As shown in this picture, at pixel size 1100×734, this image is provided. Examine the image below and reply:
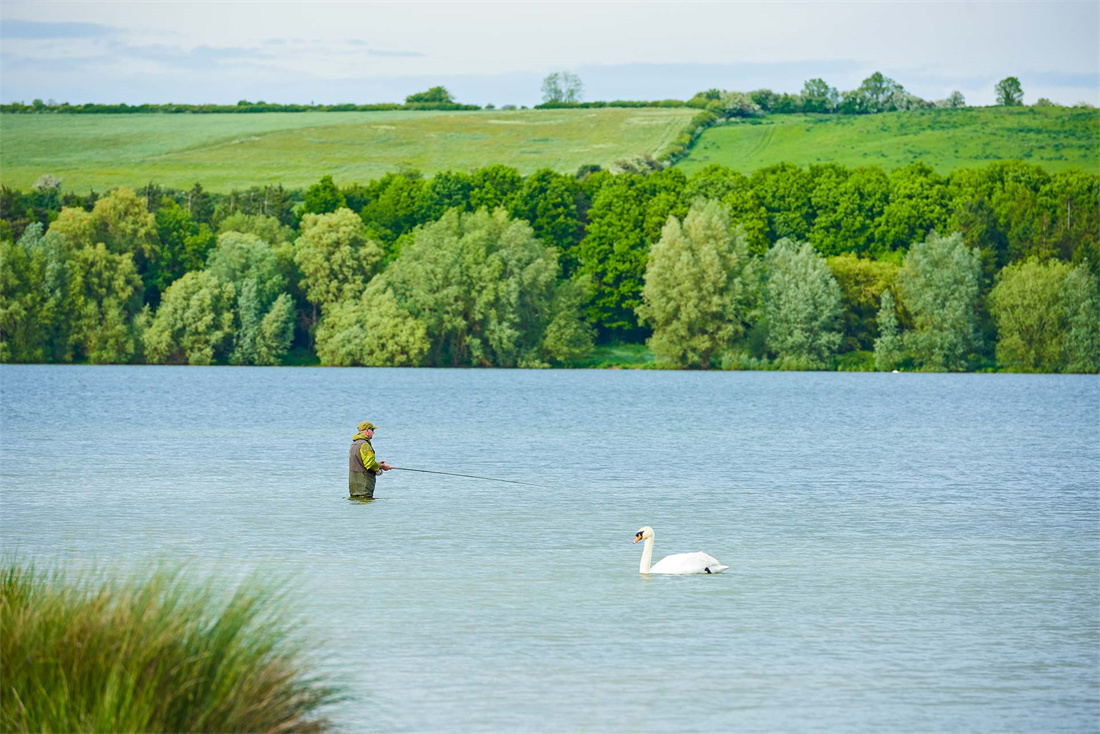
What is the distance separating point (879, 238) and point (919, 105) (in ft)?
194

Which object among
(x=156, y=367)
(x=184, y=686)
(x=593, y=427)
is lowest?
(x=156, y=367)

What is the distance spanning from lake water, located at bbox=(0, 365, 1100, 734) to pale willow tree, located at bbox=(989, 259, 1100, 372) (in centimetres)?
4279

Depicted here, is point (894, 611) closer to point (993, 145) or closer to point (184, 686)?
point (184, 686)

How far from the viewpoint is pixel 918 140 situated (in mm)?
140125

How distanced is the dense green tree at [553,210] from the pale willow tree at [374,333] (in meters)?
21.0

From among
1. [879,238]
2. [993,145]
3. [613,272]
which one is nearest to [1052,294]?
[879,238]

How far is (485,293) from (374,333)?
8207 millimetres

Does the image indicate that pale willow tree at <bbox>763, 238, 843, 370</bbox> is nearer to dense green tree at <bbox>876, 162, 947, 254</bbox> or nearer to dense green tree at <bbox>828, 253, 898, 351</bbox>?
dense green tree at <bbox>828, 253, 898, 351</bbox>

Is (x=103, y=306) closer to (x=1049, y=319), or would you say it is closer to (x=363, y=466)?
(x=1049, y=319)

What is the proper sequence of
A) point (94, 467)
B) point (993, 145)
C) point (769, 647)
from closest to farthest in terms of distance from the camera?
point (769, 647)
point (94, 467)
point (993, 145)

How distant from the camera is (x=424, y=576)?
60.0ft

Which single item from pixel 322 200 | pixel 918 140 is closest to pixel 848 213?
pixel 918 140

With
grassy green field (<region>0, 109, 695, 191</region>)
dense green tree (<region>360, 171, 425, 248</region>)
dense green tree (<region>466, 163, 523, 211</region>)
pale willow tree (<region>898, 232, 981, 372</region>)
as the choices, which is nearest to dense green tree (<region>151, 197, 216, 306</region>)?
dense green tree (<region>360, 171, 425, 248</region>)

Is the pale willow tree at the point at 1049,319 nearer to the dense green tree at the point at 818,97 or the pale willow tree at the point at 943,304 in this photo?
the pale willow tree at the point at 943,304
